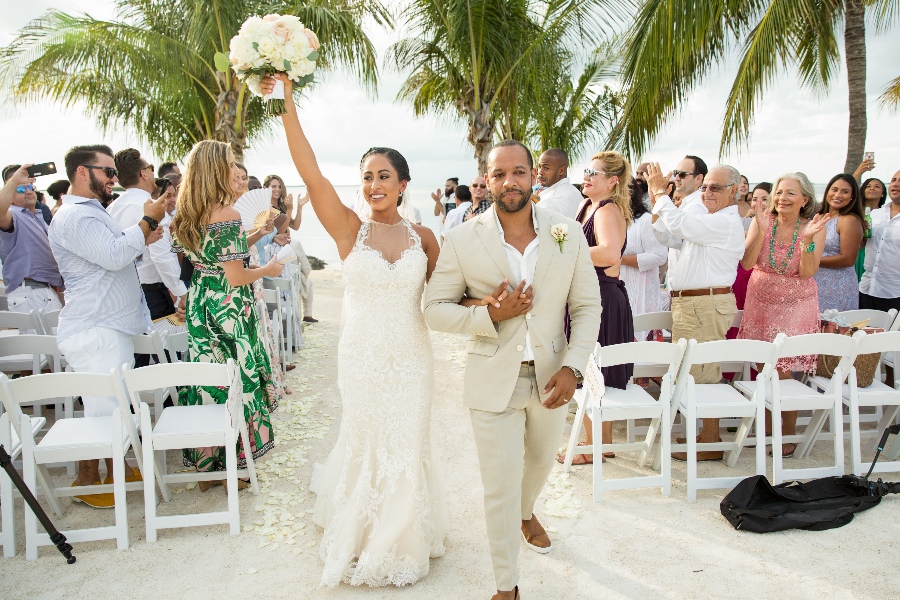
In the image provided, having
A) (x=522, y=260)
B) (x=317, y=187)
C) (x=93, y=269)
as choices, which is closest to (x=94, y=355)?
(x=93, y=269)

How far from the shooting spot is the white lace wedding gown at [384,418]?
3.28 m

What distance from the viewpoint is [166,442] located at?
3.77m

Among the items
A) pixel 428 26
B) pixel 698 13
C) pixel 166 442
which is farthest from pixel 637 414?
pixel 428 26

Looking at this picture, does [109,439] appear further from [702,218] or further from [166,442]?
[702,218]

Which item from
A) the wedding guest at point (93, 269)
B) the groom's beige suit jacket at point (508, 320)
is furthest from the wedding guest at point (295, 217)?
the groom's beige suit jacket at point (508, 320)

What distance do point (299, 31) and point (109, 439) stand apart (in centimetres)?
268

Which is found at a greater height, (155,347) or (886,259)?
(886,259)

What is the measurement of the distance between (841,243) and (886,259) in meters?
1.08

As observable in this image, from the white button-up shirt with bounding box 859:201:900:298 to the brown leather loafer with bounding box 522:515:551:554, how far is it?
5.50 meters

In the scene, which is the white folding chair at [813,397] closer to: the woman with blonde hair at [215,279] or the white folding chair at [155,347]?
the woman with blonde hair at [215,279]

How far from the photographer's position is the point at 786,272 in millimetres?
5051

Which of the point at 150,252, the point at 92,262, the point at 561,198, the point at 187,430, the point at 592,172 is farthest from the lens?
the point at 561,198

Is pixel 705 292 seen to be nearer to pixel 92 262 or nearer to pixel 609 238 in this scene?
pixel 609 238

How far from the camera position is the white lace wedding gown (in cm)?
328
